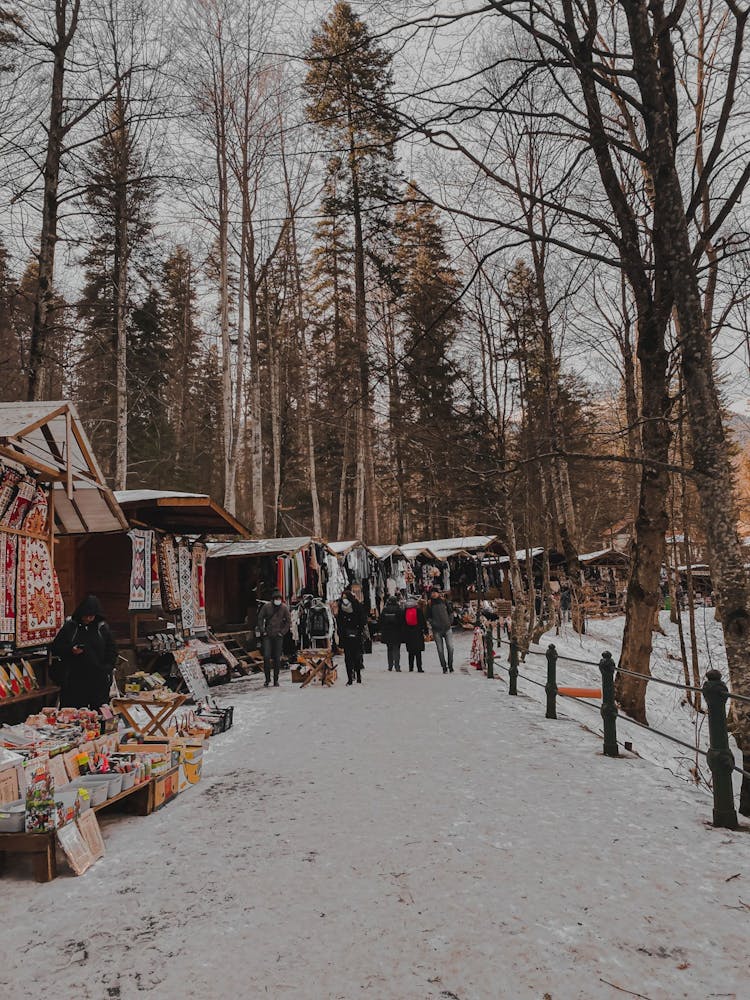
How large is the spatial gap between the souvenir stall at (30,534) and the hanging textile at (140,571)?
2.36m

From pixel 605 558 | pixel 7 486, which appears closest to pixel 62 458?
pixel 7 486

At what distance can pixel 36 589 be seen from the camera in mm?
7188

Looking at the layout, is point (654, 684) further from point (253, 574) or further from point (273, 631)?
point (253, 574)

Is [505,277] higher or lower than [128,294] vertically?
lower

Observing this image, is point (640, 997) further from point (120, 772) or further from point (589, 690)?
point (589, 690)

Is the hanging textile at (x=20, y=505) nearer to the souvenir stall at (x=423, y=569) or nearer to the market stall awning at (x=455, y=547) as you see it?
the souvenir stall at (x=423, y=569)

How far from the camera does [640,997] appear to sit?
259 cm

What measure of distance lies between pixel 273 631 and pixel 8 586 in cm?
610

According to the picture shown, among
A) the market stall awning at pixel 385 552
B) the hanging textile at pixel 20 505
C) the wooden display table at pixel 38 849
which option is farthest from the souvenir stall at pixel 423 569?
the wooden display table at pixel 38 849

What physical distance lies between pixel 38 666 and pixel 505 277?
38.2 ft

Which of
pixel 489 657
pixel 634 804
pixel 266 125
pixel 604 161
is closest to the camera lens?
pixel 634 804

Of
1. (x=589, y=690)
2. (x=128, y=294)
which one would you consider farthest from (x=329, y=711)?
(x=128, y=294)

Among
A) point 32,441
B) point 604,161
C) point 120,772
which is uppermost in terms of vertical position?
point 604,161

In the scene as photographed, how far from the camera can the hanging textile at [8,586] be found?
6.60 meters
